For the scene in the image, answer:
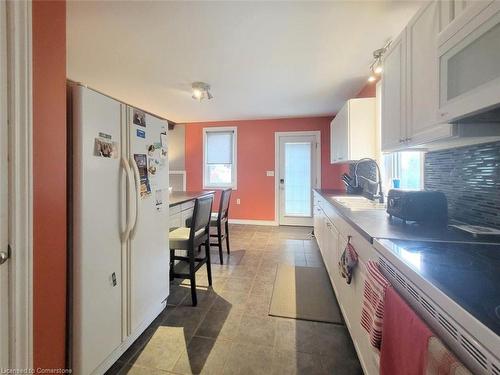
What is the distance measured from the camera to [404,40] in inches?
60.6

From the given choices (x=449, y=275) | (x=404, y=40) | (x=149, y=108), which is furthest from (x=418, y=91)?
(x=149, y=108)

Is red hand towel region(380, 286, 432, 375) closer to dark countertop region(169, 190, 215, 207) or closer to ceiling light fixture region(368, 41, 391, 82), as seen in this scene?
dark countertop region(169, 190, 215, 207)

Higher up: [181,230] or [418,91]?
[418,91]

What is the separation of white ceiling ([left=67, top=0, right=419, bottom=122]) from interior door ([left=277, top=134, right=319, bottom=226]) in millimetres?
1420

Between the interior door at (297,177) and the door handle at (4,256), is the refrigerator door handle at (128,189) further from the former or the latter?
the interior door at (297,177)

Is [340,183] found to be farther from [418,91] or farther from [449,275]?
[449,275]

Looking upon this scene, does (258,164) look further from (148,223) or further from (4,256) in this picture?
(4,256)

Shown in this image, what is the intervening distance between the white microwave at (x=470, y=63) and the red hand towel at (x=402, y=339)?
29.2 inches

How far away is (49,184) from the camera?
104 cm

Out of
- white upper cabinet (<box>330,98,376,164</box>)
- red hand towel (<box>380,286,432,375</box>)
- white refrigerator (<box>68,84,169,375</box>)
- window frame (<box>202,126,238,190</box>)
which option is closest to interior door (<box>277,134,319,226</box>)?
window frame (<box>202,126,238,190</box>)

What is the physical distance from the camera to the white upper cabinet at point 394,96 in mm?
1568

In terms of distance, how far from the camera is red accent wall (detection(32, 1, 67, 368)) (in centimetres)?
98

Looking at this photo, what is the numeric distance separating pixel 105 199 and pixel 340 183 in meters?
4.48

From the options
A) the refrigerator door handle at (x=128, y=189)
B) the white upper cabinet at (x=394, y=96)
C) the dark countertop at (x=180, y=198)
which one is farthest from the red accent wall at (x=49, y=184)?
the white upper cabinet at (x=394, y=96)
